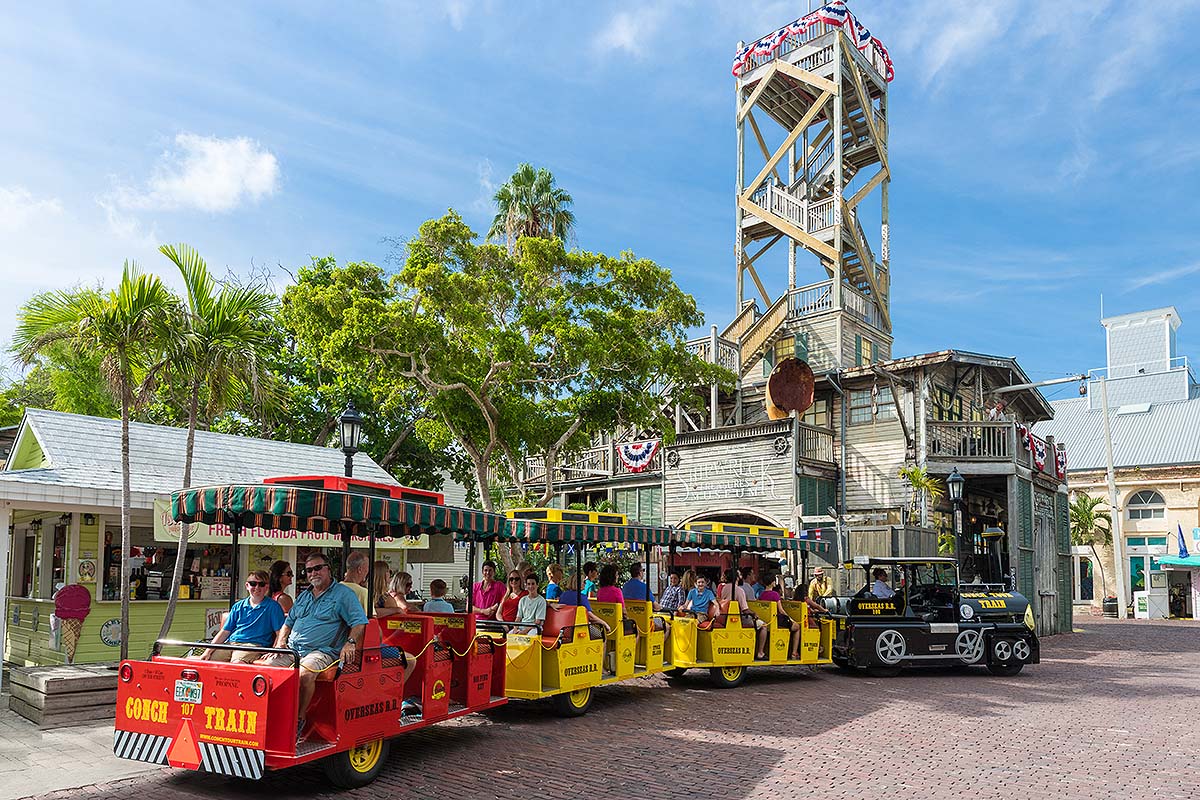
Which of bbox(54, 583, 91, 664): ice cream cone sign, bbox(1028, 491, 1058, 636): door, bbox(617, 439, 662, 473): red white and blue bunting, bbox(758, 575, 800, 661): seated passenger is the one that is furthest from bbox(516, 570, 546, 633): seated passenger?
bbox(1028, 491, 1058, 636): door

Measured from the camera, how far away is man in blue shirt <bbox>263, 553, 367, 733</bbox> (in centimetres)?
769

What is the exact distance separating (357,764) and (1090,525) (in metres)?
44.1

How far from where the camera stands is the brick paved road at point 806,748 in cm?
782

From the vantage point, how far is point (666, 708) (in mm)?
12109

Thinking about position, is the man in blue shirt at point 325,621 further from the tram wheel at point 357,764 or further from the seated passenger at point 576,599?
the seated passenger at point 576,599

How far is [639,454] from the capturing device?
93.0 ft

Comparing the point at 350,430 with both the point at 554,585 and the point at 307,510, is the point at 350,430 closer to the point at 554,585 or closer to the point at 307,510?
the point at 554,585

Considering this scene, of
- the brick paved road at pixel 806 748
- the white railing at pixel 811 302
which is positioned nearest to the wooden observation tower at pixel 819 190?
the white railing at pixel 811 302

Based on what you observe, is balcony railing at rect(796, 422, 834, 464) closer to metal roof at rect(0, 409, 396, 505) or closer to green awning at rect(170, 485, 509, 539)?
metal roof at rect(0, 409, 396, 505)

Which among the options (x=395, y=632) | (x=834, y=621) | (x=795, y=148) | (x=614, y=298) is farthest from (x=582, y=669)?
(x=795, y=148)

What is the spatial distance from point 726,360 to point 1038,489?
9510mm

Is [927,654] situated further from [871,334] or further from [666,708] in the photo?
[871,334]

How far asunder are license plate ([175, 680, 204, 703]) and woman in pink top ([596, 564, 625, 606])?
6257mm

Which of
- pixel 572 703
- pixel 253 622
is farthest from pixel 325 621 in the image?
pixel 572 703
